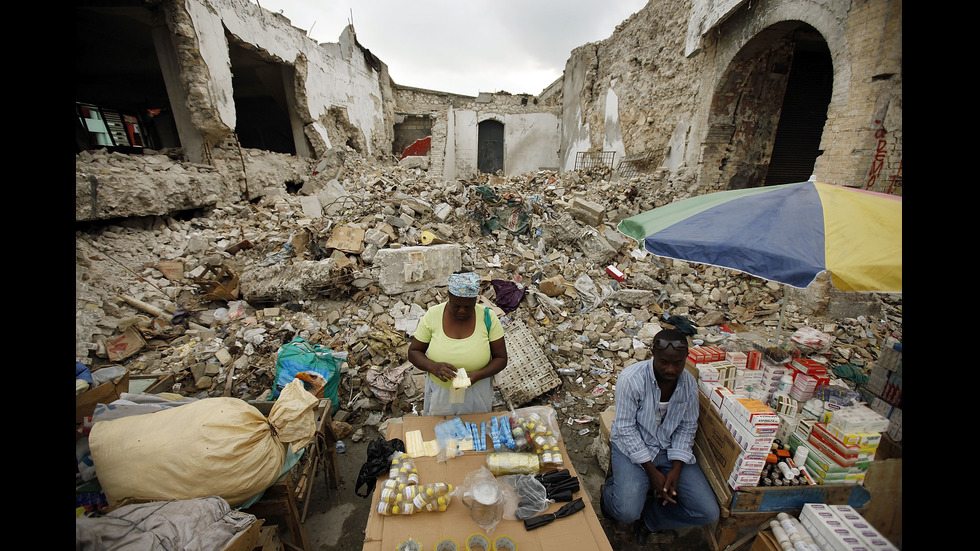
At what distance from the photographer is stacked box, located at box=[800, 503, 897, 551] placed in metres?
1.55

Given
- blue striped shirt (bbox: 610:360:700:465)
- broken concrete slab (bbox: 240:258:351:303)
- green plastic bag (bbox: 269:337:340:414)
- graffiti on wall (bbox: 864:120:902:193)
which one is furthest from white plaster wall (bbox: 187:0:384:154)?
graffiti on wall (bbox: 864:120:902:193)

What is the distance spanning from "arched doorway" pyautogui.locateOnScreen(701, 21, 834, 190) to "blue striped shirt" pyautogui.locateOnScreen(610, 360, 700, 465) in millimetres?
7573

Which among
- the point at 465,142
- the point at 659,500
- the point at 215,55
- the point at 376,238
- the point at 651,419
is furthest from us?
the point at 465,142

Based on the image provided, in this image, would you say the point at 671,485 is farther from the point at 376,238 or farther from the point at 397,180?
the point at 397,180

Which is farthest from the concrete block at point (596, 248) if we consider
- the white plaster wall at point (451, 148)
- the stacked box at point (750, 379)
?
the white plaster wall at point (451, 148)

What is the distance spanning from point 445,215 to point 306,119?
6.84 m

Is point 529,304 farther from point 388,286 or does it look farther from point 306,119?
point 306,119

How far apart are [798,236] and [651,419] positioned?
4.61ft

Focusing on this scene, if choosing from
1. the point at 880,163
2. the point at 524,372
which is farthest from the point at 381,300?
the point at 880,163

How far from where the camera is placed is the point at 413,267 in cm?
533

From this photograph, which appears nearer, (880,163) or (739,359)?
(739,359)

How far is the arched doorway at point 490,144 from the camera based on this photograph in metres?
16.7

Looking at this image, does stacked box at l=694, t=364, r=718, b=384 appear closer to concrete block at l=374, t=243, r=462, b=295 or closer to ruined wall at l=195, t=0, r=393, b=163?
concrete block at l=374, t=243, r=462, b=295
